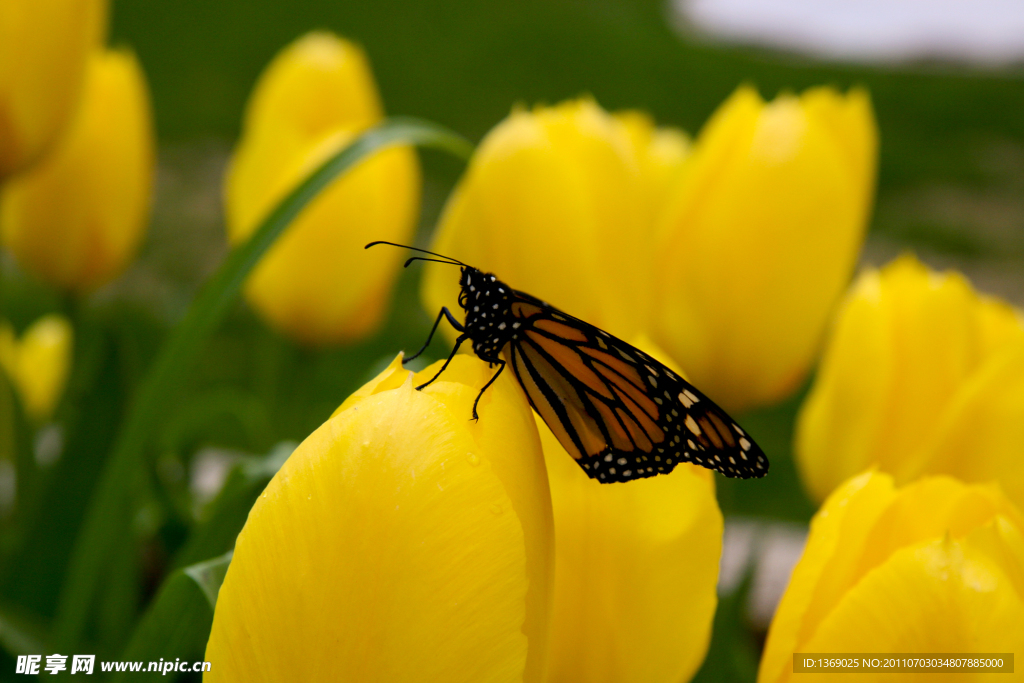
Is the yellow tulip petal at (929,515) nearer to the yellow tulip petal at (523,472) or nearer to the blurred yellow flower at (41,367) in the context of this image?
the yellow tulip petal at (523,472)

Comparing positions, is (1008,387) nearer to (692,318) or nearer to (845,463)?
(845,463)

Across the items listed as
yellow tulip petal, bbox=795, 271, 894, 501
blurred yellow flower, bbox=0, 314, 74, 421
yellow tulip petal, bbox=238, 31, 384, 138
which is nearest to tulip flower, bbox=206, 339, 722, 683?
yellow tulip petal, bbox=795, 271, 894, 501

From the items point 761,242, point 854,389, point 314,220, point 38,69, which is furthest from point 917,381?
point 38,69

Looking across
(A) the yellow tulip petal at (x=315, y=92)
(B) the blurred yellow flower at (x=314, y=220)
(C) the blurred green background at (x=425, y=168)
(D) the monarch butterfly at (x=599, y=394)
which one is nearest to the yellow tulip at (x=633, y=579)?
(D) the monarch butterfly at (x=599, y=394)

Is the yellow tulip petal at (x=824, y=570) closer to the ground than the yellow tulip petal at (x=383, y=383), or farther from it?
closer to the ground

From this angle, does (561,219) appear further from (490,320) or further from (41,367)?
(41,367)

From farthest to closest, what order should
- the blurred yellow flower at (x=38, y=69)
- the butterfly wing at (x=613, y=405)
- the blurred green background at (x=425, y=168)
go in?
the blurred green background at (x=425, y=168) → the blurred yellow flower at (x=38, y=69) → the butterfly wing at (x=613, y=405)

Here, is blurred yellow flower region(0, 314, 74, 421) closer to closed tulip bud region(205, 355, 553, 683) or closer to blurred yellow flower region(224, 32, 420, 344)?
blurred yellow flower region(224, 32, 420, 344)
